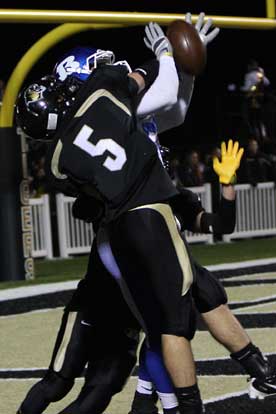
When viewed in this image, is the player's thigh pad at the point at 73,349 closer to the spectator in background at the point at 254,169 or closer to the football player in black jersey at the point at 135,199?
the football player in black jersey at the point at 135,199

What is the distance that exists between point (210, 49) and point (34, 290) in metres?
11.9

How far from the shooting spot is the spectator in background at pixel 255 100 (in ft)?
60.5

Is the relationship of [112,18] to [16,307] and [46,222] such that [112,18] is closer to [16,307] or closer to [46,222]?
[16,307]

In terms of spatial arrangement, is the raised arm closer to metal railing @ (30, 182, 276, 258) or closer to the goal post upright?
the goal post upright

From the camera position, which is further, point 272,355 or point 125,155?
point 272,355

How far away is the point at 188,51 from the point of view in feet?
15.1

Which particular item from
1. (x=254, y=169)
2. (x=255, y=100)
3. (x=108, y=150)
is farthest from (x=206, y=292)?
(x=255, y=100)

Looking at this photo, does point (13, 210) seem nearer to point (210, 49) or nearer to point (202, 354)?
point (202, 354)

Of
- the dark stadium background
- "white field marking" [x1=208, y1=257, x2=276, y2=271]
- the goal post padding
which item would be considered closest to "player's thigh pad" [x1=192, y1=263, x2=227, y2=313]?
the goal post padding

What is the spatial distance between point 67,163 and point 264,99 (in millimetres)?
15215

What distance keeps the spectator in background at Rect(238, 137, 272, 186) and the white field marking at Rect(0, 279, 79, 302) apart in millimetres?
5869

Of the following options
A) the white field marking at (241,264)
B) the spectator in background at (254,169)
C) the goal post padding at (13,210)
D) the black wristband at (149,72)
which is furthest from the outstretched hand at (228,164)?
the spectator in background at (254,169)

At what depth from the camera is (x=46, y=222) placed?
Result: 13680 millimetres

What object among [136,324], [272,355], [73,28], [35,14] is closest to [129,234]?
[136,324]
